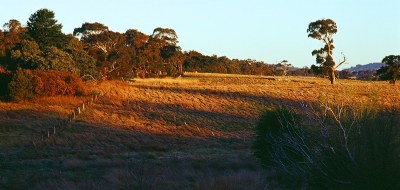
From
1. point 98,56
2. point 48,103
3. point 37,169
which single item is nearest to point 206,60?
point 98,56

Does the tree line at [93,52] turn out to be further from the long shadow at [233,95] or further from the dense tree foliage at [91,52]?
the long shadow at [233,95]

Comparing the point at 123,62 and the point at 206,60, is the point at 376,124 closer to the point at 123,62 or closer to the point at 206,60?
the point at 123,62

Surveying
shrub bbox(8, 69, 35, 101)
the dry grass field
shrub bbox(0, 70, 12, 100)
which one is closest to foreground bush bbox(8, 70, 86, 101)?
shrub bbox(8, 69, 35, 101)

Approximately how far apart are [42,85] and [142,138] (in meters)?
12.7

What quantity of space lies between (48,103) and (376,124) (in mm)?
35847

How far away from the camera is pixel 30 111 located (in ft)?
121

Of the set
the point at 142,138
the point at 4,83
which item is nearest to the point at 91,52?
the point at 4,83

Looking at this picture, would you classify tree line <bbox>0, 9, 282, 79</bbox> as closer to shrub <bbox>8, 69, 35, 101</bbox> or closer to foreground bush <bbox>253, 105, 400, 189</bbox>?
shrub <bbox>8, 69, 35, 101</bbox>

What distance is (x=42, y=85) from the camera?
134 feet

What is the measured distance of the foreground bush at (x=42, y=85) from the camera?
39062 mm

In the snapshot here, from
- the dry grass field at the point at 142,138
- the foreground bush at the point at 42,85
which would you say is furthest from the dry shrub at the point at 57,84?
the dry grass field at the point at 142,138

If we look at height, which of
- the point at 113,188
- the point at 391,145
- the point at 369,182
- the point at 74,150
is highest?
the point at 391,145

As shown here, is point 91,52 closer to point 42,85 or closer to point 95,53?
point 95,53

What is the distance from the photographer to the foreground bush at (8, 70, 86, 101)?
128 feet
